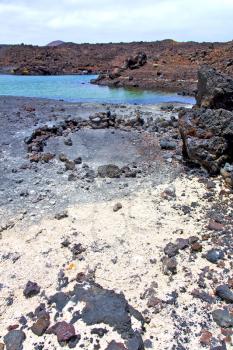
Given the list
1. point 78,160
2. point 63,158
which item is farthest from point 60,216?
point 63,158

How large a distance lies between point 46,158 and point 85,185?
85.2 inches

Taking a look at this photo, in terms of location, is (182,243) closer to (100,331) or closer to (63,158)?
(100,331)

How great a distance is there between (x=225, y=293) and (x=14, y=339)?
113 inches

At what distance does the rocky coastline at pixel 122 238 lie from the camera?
5.25 meters

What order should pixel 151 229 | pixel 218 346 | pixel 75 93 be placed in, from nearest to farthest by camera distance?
pixel 218 346, pixel 151 229, pixel 75 93

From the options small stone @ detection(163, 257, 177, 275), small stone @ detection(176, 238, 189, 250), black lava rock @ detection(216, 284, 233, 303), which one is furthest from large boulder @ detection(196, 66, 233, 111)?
black lava rock @ detection(216, 284, 233, 303)

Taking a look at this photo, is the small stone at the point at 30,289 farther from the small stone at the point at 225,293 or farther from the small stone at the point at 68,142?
the small stone at the point at 68,142

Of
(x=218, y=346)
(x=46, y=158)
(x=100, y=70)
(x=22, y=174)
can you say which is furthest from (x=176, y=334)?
(x=100, y=70)

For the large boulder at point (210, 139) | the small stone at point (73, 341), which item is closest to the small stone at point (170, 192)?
the large boulder at point (210, 139)

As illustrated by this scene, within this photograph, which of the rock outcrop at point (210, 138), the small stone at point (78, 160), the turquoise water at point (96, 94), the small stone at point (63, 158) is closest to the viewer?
the rock outcrop at point (210, 138)

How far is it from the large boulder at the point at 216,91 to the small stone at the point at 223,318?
7.86 meters

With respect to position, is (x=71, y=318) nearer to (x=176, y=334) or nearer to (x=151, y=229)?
(x=176, y=334)

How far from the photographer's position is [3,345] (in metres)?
5.03

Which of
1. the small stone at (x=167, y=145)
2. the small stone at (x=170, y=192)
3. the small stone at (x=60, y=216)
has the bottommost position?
the small stone at (x=60, y=216)
